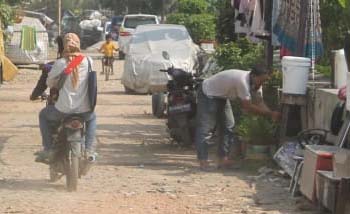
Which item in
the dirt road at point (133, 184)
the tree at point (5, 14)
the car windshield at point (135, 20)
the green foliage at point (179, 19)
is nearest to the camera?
the dirt road at point (133, 184)

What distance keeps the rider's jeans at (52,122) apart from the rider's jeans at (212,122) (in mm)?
1763

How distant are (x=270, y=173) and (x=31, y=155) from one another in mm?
3476

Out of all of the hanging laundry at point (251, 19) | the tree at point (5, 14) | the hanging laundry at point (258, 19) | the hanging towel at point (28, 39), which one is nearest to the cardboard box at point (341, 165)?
the hanging laundry at point (251, 19)

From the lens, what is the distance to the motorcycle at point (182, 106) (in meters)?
12.1

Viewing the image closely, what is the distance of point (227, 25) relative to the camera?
21562 mm

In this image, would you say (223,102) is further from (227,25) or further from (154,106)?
(227,25)

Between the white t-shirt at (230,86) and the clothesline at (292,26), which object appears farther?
the clothesline at (292,26)

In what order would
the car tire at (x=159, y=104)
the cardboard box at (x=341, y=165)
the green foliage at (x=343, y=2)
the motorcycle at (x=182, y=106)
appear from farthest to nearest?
the car tire at (x=159, y=104)
the motorcycle at (x=182, y=106)
the green foliage at (x=343, y=2)
the cardboard box at (x=341, y=165)

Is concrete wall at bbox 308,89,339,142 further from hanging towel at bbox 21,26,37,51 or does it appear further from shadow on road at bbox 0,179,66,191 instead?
hanging towel at bbox 21,26,37,51

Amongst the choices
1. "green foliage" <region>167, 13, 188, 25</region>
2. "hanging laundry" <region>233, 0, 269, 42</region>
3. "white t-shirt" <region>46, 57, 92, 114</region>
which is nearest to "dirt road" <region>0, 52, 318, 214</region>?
"white t-shirt" <region>46, 57, 92, 114</region>

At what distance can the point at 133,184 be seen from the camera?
962 centimetres

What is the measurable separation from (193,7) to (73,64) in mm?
26524

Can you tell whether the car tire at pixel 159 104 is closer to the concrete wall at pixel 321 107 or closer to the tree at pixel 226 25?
the tree at pixel 226 25

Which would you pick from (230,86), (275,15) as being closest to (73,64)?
(230,86)
